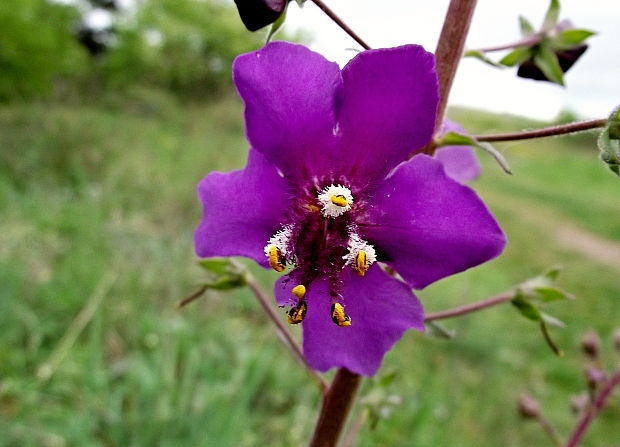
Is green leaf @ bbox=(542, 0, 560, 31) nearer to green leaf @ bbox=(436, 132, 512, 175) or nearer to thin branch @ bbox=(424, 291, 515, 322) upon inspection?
green leaf @ bbox=(436, 132, 512, 175)

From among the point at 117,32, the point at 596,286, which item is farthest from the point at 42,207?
the point at 117,32

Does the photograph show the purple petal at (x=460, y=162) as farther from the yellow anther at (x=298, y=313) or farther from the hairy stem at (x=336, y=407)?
the yellow anther at (x=298, y=313)

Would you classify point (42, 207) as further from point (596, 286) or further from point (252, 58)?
point (596, 286)

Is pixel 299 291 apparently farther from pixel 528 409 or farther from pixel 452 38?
pixel 528 409

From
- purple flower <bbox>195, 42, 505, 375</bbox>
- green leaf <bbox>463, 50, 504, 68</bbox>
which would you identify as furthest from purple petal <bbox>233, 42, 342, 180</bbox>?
green leaf <bbox>463, 50, 504, 68</bbox>

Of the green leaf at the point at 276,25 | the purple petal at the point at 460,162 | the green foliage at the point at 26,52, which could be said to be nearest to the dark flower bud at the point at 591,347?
the purple petal at the point at 460,162

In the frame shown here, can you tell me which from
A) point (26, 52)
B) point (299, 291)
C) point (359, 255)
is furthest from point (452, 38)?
point (26, 52)
